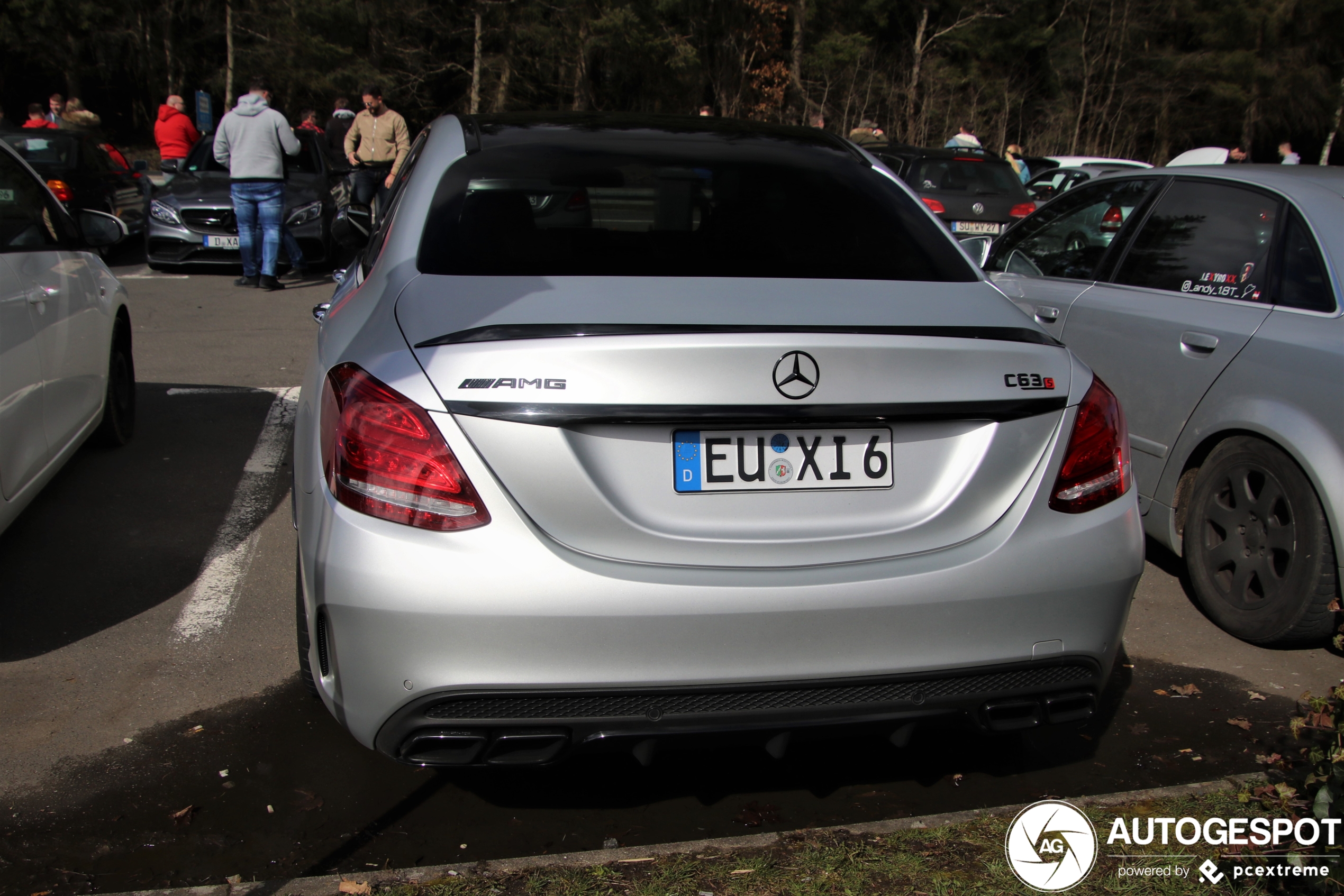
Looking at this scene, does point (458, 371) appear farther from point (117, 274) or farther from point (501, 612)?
point (117, 274)

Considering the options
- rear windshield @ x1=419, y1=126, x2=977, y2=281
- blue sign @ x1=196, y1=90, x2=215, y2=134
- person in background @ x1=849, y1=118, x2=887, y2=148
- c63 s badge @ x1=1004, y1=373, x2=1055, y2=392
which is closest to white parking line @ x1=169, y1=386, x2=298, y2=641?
rear windshield @ x1=419, y1=126, x2=977, y2=281

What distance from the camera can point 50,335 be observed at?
4.20 m

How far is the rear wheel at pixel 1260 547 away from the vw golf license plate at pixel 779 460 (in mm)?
2083

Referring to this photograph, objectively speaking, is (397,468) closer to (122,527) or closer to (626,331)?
(626,331)

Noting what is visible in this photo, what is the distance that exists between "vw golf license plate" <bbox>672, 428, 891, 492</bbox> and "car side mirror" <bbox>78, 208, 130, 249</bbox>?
3.91m

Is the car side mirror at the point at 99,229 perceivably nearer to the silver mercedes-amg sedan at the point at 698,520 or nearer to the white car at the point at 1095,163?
the silver mercedes-amg sedan at the point at 698,520

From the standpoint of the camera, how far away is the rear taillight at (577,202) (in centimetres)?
306

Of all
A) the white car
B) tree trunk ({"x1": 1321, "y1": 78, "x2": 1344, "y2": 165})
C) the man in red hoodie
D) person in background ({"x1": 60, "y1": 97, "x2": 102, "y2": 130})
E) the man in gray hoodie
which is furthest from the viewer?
tree trunk ({"x1": 1321, "y1": 78, "x2": 1344, "y2": 165})

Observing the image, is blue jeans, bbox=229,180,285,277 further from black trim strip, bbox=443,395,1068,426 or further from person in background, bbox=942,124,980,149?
black trim strip, bbox=443,395,1068,426

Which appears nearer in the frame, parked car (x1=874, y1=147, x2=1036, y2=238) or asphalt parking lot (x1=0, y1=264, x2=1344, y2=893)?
asphalt parking lot (x1=0, y1=264, x2=1344, y2=893)

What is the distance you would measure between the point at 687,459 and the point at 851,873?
39.0 inches

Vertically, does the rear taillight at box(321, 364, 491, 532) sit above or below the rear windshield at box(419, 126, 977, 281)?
below

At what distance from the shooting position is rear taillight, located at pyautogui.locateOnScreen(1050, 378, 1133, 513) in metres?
2.33

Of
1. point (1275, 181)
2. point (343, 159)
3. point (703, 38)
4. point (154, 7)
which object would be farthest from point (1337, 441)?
point (154, 7)
